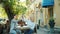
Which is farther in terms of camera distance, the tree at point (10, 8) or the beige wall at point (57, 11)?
the beige wall at point (57, 11)

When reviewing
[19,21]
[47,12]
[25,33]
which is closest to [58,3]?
[47,12]

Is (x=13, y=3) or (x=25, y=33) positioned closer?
(x=13, y=3)

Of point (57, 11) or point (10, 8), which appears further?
point (57, 11)

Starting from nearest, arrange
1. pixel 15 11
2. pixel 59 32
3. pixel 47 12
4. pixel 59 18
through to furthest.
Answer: pixel 15 11 < pixel 59 32 < pixel 59 18 < pixel 47 12

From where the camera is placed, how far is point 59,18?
1831cm

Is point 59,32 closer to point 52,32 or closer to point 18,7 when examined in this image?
point 52,32

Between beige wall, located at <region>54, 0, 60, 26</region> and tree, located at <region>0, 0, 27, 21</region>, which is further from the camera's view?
beige wall, located at <region>54, 0, 60, 26</region>

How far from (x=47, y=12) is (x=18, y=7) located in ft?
36.0

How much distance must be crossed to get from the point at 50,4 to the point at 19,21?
5159mm

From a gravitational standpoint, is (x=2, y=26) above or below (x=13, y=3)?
below

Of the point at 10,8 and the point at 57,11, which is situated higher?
the point at 10,8

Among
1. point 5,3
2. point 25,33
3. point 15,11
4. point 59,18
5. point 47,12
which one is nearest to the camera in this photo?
point 5,3

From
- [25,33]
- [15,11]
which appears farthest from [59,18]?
[15,11]

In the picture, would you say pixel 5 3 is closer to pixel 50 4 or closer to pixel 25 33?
pixel 25 33
